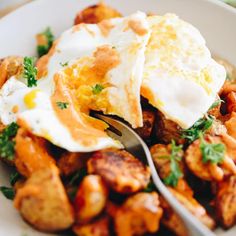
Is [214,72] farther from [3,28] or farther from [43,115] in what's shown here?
[3,28]

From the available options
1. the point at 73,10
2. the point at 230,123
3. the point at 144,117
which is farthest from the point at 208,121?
the point at 73,10

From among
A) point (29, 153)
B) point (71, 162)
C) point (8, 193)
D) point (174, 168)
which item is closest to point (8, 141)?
point (29, 153)

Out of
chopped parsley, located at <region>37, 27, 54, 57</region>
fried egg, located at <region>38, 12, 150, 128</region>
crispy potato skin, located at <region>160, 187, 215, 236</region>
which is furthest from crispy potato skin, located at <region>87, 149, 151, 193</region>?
chopped parsley, located at <region>37, 27, 54, 57</region>

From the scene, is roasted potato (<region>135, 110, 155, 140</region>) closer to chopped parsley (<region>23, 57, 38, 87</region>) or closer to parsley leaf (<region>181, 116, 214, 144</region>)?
parsley leaf (<region>181, 116, 214, 144</region>)

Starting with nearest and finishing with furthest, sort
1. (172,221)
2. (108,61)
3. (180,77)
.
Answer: (172,221), (180,77), (108,61)

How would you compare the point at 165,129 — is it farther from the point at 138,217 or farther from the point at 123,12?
the point at 123,12

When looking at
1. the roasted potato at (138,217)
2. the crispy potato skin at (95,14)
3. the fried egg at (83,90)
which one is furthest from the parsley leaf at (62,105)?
the crispy potato skin at (95,14)
